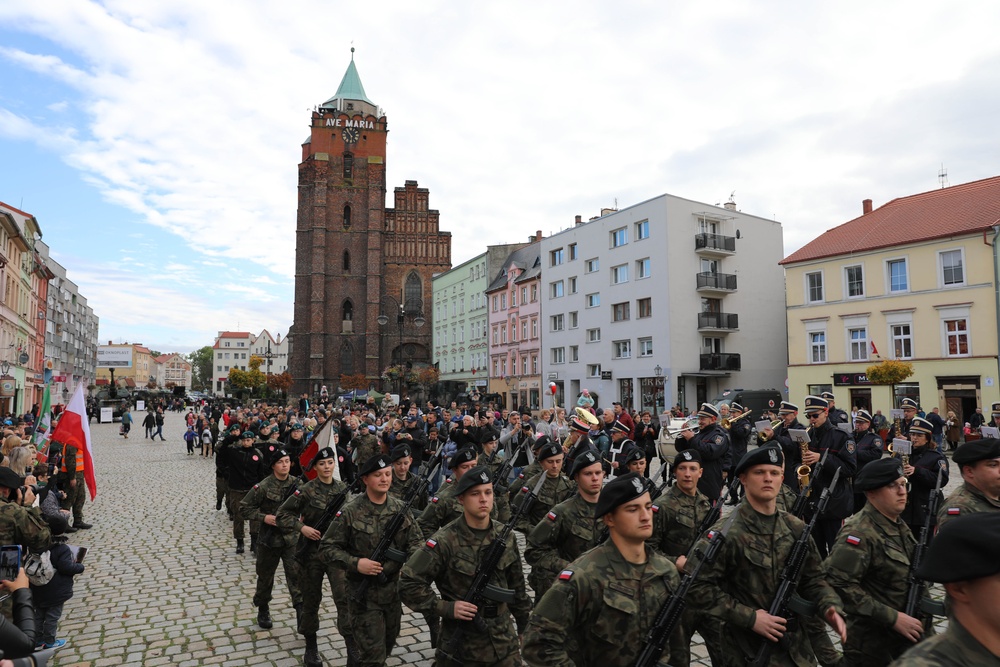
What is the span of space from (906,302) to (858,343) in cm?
313

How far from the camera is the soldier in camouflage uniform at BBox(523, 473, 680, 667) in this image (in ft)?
10.1

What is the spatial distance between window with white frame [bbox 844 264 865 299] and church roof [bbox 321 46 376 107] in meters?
60.5

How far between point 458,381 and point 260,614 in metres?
55.2

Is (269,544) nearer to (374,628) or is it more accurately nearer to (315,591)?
(315,591)

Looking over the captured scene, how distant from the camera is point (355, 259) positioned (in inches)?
2827

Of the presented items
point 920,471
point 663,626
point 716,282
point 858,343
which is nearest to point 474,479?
point 663,626

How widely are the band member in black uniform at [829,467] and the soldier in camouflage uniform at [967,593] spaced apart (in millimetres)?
6072

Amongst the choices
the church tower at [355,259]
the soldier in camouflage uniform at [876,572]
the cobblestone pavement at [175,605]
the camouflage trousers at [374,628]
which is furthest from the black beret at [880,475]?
the church tower at [355,259]

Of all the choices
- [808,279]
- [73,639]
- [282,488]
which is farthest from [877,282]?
[73,639]

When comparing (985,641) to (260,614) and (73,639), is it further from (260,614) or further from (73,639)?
(73,639)

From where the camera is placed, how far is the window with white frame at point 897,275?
3141 centimetres

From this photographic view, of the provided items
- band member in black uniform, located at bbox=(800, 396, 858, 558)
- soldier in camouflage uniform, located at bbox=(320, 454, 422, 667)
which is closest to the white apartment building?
band member in black uniform, located at bbox=(800, 396, 858, 558)

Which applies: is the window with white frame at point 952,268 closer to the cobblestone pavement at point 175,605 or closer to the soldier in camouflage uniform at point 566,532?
the cobblestone pavement at point 175,605

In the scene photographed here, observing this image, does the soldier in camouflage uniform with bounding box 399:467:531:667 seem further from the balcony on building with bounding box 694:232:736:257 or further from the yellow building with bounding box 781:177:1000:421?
the balcony on building with bounding box 694:232:736:257
